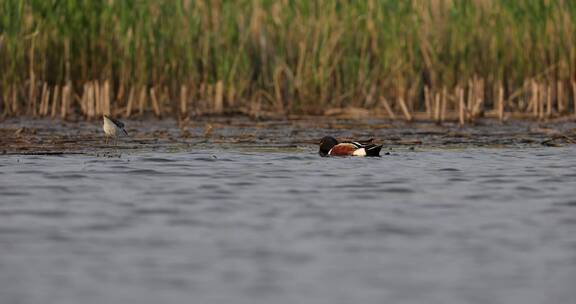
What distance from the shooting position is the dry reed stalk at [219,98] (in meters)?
15.3

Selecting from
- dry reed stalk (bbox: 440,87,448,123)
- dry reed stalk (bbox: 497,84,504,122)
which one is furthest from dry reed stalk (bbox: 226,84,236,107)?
dry reed stalk (bbox: 497,84,504,122)

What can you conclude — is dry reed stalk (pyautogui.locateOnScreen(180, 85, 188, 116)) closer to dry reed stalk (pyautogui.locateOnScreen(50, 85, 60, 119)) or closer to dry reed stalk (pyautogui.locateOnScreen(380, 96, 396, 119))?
dry reed stalk (pyautogui.locateOnScreen(50, 85, 60, 119))

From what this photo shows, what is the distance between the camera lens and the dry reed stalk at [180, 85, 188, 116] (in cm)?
1512

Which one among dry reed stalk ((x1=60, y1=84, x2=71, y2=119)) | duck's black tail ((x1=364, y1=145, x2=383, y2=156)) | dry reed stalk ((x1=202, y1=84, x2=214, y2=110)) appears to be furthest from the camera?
dry reed stalk ((x1=202, y1=84, x2=214, y2=110))

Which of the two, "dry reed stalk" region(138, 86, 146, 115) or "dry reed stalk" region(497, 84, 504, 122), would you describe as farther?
"dry reed stalk" region(138, 86, 146, 115)

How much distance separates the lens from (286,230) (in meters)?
7.38

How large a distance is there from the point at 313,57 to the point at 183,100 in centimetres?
160

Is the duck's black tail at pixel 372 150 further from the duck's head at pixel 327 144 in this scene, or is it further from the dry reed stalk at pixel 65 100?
the dry reed stalk at pixel 65 100

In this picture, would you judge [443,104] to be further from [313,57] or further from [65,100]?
[65,100]

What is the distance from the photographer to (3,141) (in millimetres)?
12445

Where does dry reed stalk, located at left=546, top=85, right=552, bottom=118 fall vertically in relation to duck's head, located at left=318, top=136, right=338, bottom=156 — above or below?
above

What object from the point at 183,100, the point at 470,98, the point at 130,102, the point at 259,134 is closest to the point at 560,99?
the point at 470,98

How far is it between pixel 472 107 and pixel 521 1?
148cm

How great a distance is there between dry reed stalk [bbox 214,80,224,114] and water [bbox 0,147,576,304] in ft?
12.2
